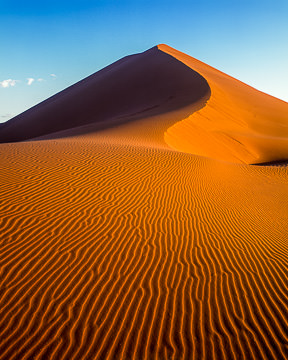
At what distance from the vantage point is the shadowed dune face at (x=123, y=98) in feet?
89.5

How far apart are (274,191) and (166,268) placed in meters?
7.39

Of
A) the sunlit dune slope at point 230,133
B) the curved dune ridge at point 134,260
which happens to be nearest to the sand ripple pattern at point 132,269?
the curved dune ridge at point 134,260

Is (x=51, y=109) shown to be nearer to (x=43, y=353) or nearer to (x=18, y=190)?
(x=18, y=190)

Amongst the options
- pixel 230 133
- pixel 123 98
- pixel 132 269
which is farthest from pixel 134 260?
pixel 123 98

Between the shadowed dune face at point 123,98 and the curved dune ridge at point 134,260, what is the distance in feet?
56.8

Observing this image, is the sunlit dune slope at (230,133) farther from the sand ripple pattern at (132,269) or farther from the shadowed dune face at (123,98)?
the sand ripple pattern at (132,269)

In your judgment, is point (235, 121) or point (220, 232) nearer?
point (220, 232)

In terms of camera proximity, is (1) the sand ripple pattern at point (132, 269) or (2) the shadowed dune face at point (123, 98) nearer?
(1) the sand ripple pattern at point (132, 269)

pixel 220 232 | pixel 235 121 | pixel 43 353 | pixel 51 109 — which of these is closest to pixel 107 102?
pixel 51 109

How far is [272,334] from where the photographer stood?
345 centimetres

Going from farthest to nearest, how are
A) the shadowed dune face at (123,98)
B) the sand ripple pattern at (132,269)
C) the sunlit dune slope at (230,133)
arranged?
the shadowed dune face at (123,98) → the sunlit dune slope at (230,133) → the sand ripple pattern at (132,269)

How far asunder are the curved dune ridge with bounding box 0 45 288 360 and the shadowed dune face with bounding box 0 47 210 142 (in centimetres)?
1731

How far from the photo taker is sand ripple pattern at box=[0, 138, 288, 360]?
10.5 ft

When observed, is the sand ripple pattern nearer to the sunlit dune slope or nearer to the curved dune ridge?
the curved dune ridge
